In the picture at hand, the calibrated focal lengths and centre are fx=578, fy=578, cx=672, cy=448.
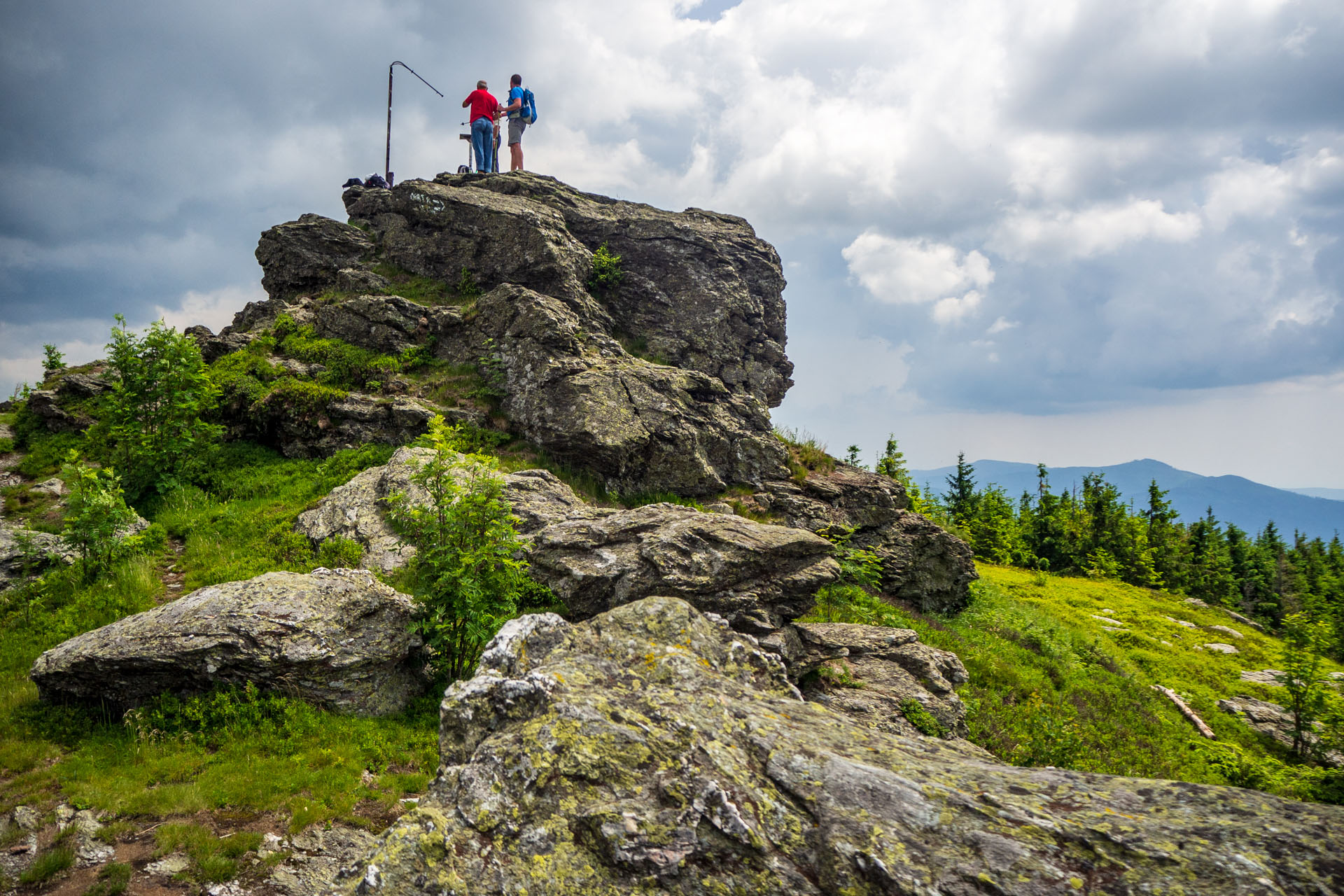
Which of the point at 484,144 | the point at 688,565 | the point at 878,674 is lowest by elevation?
the point at 878,674

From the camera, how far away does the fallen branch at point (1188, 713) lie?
74.3 ft

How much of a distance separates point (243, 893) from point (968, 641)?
23.0 m

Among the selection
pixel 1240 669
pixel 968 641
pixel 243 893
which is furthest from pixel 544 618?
pixel 1240 669

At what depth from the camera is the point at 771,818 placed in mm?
5520

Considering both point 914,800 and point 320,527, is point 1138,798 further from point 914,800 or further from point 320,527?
Result: point 320,527

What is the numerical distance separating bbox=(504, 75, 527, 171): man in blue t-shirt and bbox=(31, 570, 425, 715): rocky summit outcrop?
104 ft

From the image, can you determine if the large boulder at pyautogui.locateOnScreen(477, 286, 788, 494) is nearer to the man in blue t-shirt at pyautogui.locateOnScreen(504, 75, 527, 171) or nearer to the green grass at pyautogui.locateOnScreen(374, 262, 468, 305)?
the green grass at pyautogui.locateOnScreen(374, 262, 468, 305)

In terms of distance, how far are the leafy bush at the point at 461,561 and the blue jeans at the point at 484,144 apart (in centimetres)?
2974

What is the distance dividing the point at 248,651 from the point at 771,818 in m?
9.98

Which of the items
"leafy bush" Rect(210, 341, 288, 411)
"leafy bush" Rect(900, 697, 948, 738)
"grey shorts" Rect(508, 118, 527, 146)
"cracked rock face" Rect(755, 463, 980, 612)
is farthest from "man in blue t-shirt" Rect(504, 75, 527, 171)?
"leafy bush" Rect(900, 697, 948, 738)

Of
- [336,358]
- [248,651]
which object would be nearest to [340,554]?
[248,651]

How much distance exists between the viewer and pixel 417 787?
9.59m

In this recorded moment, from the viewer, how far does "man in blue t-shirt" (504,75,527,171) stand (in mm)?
35281

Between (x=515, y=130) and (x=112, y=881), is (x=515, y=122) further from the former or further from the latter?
(x=112, y=881)
